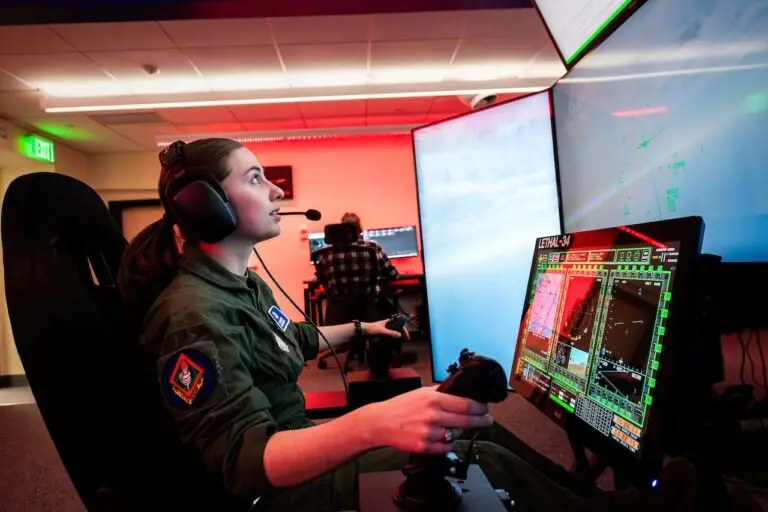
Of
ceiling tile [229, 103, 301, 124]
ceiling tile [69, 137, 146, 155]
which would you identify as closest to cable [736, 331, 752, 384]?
ceiling tile [229, 103, 301, 124]

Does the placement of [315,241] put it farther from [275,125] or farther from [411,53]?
[411,53]

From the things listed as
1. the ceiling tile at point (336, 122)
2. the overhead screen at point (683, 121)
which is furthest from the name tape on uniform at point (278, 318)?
the ceiling tile at point (336, 122)

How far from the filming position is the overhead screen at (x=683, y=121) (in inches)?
30.4

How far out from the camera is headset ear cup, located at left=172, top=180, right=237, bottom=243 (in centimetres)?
91

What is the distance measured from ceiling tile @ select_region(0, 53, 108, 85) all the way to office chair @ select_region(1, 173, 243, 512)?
145 inches

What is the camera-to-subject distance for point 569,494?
757 mm

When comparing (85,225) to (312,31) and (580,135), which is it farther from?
(312,31)

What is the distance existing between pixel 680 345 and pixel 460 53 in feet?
13.0

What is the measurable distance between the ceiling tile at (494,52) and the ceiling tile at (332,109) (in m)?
1.29

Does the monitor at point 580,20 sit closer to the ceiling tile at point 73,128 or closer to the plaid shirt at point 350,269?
the plaid shirt at point 350,269

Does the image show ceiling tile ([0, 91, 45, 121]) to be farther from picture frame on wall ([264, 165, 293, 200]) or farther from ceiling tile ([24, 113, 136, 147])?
picture frame on wall ([264, 165, 293, 200])

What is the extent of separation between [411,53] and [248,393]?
150 inches

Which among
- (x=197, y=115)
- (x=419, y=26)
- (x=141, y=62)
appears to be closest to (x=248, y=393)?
(x=419, y=26)

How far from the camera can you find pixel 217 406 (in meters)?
0.69
